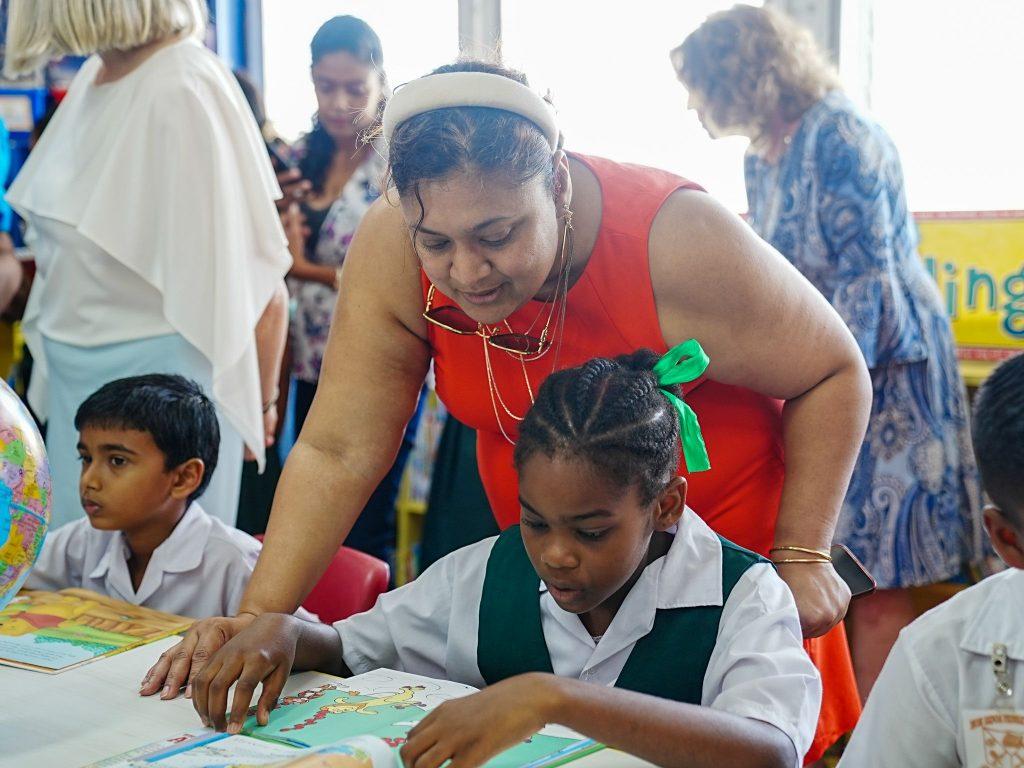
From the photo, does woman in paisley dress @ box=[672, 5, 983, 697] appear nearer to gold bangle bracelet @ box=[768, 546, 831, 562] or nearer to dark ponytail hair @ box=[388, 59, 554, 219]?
gold bangle bracelet @ box=[768, 546, 831, 562]

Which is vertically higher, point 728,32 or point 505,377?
point 728,32

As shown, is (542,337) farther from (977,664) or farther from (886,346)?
(886,346)

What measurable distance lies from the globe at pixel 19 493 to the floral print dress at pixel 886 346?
2.08 metres

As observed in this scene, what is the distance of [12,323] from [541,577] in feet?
9.17

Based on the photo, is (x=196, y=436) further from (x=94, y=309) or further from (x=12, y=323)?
(x=12, y=323)

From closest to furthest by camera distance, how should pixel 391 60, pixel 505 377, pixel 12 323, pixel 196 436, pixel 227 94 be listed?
pixel 505 377 < pixel 196 436 < pixel 227 94 < pixel 12 323 < pixel 391 60

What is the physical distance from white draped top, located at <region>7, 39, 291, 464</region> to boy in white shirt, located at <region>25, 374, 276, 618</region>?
20 centimetres

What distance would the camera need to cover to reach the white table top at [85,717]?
4.03ft

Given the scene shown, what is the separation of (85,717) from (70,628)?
1.20 feet

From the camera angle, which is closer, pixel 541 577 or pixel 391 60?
pixel 541 577

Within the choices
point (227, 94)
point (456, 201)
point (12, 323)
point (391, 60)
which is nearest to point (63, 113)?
point (227, 94)

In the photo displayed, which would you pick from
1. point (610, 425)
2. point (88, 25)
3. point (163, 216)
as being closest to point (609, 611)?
point (610, 425)

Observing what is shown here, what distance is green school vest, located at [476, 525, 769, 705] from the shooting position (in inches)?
53.2

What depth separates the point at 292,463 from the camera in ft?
5.41
